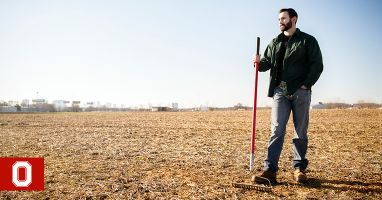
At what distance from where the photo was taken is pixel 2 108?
5098 inches

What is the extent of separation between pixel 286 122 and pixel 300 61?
1.03 meters

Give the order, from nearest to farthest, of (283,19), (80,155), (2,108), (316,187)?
1. (316,187)
2. (283,19)
3. (80,155)
4. (2,108)

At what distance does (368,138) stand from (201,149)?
6257mm

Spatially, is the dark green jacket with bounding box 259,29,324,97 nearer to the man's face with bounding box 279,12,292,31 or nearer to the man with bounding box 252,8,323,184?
the man with bounding box 252,8,323,184

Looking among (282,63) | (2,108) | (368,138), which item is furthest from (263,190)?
(2,108)

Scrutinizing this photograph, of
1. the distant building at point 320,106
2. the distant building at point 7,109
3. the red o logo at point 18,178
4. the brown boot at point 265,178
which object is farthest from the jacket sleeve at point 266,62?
the distant building at point 7,109

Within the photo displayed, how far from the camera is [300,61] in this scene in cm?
530

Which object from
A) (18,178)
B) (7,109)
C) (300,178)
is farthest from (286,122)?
(7,109)

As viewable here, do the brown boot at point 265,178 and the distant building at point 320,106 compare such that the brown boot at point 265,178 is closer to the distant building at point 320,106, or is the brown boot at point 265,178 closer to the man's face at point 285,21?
the man's face at point 285,21

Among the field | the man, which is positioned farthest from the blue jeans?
the field

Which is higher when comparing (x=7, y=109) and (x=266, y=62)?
(x=266, y=62)

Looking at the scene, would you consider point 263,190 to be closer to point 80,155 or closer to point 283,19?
point 283,19

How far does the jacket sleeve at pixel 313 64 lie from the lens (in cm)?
511

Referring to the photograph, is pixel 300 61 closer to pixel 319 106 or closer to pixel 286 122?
pixel 286 122
